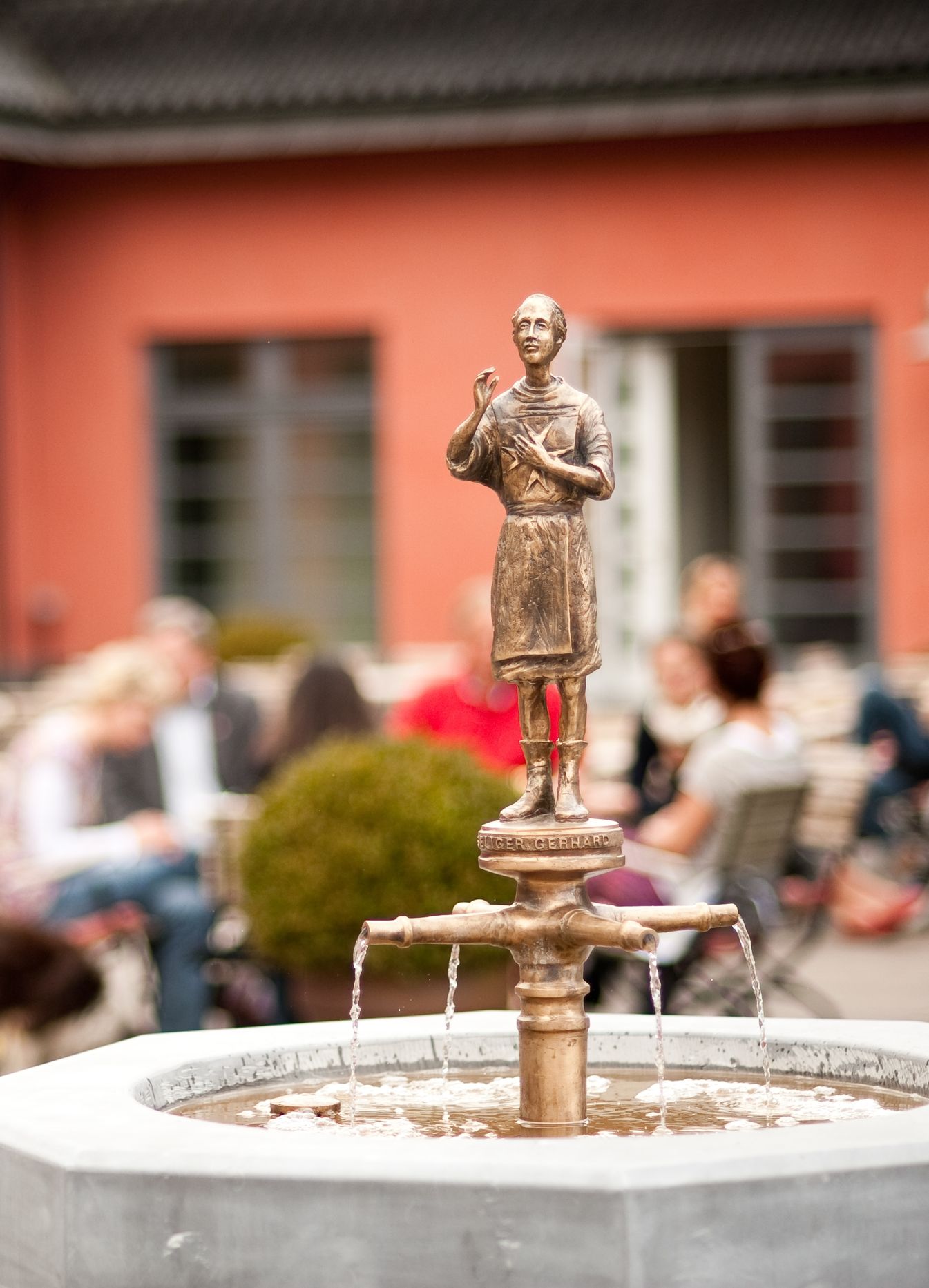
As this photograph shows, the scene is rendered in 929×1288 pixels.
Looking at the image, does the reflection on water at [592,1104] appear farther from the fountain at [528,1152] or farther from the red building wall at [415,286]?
the red building wall at [415,286]

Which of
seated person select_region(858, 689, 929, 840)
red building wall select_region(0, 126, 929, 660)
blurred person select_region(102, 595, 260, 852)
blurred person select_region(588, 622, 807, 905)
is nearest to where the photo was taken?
blurred person select_region(588, 622, 807, 905)

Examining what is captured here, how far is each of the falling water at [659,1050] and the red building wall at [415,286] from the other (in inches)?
397

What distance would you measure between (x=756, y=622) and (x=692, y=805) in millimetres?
6195

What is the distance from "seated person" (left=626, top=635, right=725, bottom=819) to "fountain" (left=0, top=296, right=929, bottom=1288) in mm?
5170

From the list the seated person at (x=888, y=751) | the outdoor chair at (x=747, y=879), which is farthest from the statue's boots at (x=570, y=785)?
the seated person at (x=888, y=751)

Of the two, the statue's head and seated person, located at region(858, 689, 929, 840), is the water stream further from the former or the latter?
seated person, located at region(858, 689, 929, 840)

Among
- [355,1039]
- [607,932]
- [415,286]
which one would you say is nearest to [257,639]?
[415,286]

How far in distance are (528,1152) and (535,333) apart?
109 cm

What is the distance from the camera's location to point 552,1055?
107 inches

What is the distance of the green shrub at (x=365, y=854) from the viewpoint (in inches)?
215

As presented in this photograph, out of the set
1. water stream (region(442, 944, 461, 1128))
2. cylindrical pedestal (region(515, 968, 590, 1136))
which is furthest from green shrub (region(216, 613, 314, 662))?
cylindrical pedestal (region(515, 968, 590, 1136))

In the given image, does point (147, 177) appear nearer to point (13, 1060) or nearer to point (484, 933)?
point (13, 1060)

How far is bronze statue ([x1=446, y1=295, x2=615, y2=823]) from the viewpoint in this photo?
2.71 m

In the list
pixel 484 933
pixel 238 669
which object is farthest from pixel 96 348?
pixel 484 933
